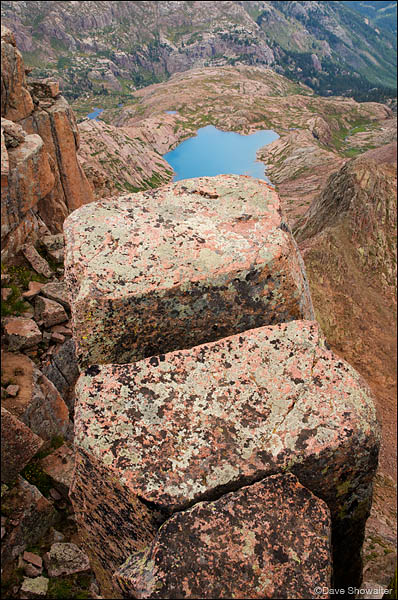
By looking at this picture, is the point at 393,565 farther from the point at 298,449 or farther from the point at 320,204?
the point at 320,204

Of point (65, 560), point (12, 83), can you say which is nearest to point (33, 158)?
point (12, 83)

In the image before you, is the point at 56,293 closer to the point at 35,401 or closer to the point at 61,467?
the point at 35,401

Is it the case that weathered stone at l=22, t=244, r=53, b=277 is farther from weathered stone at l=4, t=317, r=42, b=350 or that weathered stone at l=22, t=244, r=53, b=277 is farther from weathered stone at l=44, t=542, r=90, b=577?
weathered stone at l=44, t=542, r=90, b=577

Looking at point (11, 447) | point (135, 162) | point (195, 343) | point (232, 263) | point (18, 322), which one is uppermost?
point (232, 263)

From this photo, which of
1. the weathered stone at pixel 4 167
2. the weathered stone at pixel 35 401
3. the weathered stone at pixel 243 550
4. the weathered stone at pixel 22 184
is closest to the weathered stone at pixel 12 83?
the weathered stone at pixel 22 184

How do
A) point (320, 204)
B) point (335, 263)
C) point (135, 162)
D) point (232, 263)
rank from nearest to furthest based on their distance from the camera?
point (232, 263), point (335, 263), point (320, 204), point (135, 162)

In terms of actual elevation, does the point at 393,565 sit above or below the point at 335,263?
above

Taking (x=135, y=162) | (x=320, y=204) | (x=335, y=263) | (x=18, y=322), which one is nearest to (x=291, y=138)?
(x=135, y=162)

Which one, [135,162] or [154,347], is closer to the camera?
[154,347]
